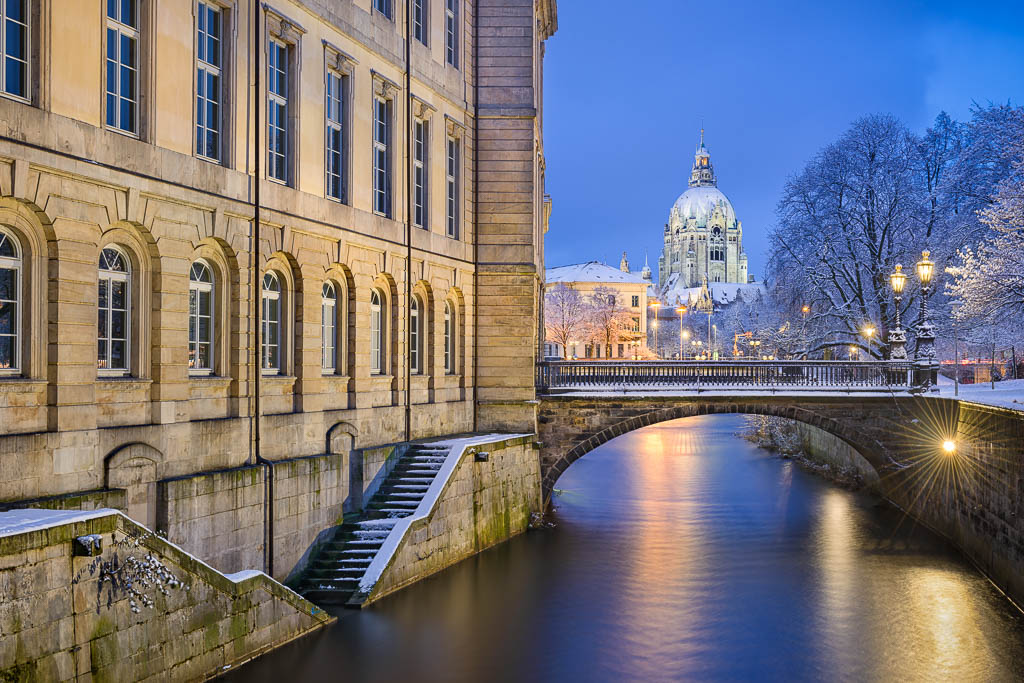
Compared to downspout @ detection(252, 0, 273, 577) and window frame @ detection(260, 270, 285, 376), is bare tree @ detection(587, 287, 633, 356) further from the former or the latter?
downspout @ detection(252, 0, 273, 577)

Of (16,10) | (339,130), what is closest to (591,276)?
(339,130)

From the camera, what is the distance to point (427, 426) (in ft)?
85.4

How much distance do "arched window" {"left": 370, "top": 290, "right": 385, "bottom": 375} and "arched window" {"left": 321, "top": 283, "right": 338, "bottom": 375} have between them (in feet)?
5.53

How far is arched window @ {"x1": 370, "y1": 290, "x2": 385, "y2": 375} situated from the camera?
79.3 ft

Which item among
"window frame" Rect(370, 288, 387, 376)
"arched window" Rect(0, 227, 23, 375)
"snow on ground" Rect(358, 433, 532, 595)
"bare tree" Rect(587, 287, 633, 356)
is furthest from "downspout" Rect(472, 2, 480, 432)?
"bare tree" Rect(587, 287, 633, 356)

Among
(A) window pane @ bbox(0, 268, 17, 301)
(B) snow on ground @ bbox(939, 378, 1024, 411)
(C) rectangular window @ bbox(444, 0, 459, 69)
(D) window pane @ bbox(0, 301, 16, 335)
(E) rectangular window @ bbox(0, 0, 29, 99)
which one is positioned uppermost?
(C) rectangular window @ bbox(444, 0, 459, 69)

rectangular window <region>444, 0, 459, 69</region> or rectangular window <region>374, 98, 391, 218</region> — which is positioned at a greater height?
rectangular window <region>444, 0, 459, 69</region>

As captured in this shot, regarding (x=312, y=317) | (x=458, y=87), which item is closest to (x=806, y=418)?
(x=458, y=87)

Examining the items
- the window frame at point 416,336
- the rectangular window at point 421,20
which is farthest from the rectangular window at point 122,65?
the window frame at point 416,336

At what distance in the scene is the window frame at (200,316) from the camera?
698 inches

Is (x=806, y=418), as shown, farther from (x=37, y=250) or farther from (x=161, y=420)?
(x=37, y=250)

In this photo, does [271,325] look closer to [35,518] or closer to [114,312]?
[114,312]

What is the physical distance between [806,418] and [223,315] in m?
18.3

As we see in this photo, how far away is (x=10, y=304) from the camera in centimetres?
1398
